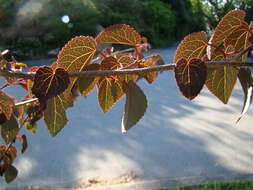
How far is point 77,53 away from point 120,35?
66 millimetres

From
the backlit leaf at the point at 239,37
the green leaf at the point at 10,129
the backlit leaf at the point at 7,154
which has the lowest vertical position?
the backlit leaf at the point at 7,154

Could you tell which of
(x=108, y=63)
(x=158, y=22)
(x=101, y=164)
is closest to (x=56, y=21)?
(x=158, y=22)

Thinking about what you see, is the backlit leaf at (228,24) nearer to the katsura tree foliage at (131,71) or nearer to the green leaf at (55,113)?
the katsura tree foliage at (131,71)

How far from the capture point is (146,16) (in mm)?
12148

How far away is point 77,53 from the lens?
1.30ft

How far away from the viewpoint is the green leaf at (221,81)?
0.41 m

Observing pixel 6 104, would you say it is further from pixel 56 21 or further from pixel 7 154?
pixel 56 21

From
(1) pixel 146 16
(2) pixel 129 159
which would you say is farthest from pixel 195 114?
(1) pixel 146 16

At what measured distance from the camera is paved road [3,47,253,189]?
2.76 metres

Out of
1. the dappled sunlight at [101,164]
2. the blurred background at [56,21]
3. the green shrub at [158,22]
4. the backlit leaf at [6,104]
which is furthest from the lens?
the green shrub at [158,22]

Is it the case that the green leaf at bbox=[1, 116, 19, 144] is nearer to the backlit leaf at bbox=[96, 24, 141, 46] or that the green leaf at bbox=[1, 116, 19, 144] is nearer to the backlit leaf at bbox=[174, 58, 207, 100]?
the backlit leaf at bbox=[96, 24, 141, 46]

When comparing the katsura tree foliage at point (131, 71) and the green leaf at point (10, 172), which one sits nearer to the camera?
the katsura tree foliage at point (131, 71)

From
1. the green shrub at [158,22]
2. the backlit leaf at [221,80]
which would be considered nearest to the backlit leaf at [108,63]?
the backlit leaf at [221,80]

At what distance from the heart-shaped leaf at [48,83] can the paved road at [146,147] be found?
7.78ft
